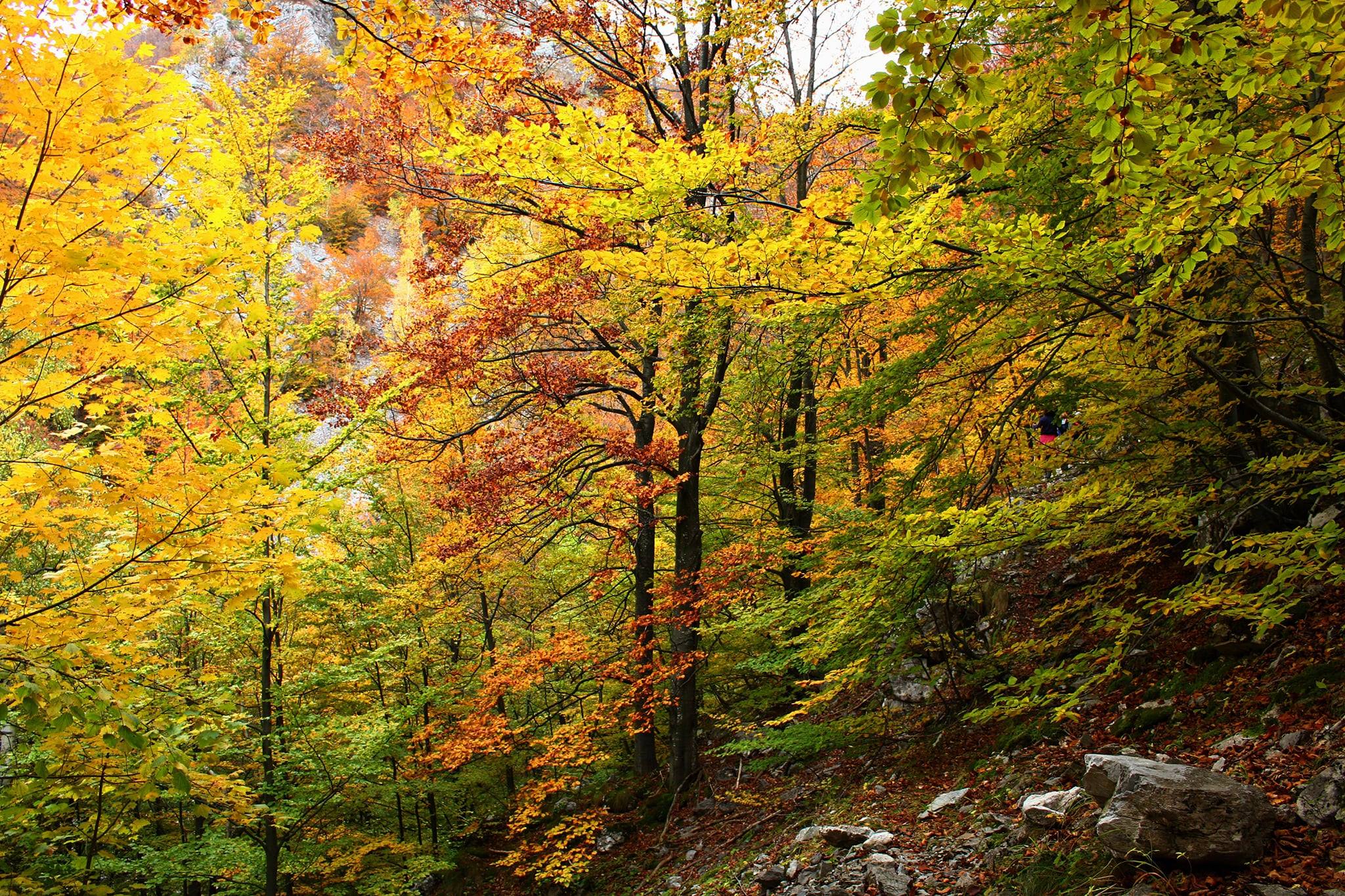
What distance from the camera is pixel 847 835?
17.7 ft

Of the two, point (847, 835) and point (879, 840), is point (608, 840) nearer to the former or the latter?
point (847, 835)

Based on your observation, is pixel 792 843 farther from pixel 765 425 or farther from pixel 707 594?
pixel 765 425

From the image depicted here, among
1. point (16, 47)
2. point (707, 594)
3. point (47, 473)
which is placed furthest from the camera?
point (707, 594)

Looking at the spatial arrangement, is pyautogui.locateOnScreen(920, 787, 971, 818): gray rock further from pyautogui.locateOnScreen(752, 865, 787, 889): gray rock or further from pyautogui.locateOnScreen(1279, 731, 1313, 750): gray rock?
pyautogui.locateOnScreen(1279, 731, 1313, 750): gray rock

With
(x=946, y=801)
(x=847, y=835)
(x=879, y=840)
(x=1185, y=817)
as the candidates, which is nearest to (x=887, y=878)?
(x=879, y=840)

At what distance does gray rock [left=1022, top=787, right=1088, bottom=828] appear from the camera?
3.99m

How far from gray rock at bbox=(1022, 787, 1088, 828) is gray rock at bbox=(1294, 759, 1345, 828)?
939mm

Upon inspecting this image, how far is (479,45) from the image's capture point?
365 cm

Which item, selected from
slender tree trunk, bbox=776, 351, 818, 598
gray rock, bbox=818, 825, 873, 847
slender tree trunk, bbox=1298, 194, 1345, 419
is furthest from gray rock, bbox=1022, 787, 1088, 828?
slender tree trunk, bbox=776, 351, 818, 598

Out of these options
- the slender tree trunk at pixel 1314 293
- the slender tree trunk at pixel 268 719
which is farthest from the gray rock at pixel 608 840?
the slender tree trunk at pixel 1314 293

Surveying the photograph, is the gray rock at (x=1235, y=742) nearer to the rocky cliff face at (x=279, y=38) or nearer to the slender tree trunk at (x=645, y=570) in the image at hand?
the slender tree trunk at (x=645, y=570)

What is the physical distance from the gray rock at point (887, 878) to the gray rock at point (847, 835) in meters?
0.51

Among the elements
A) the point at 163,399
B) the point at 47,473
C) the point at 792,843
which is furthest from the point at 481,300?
the point at 792,843

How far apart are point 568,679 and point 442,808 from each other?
2.92 m
